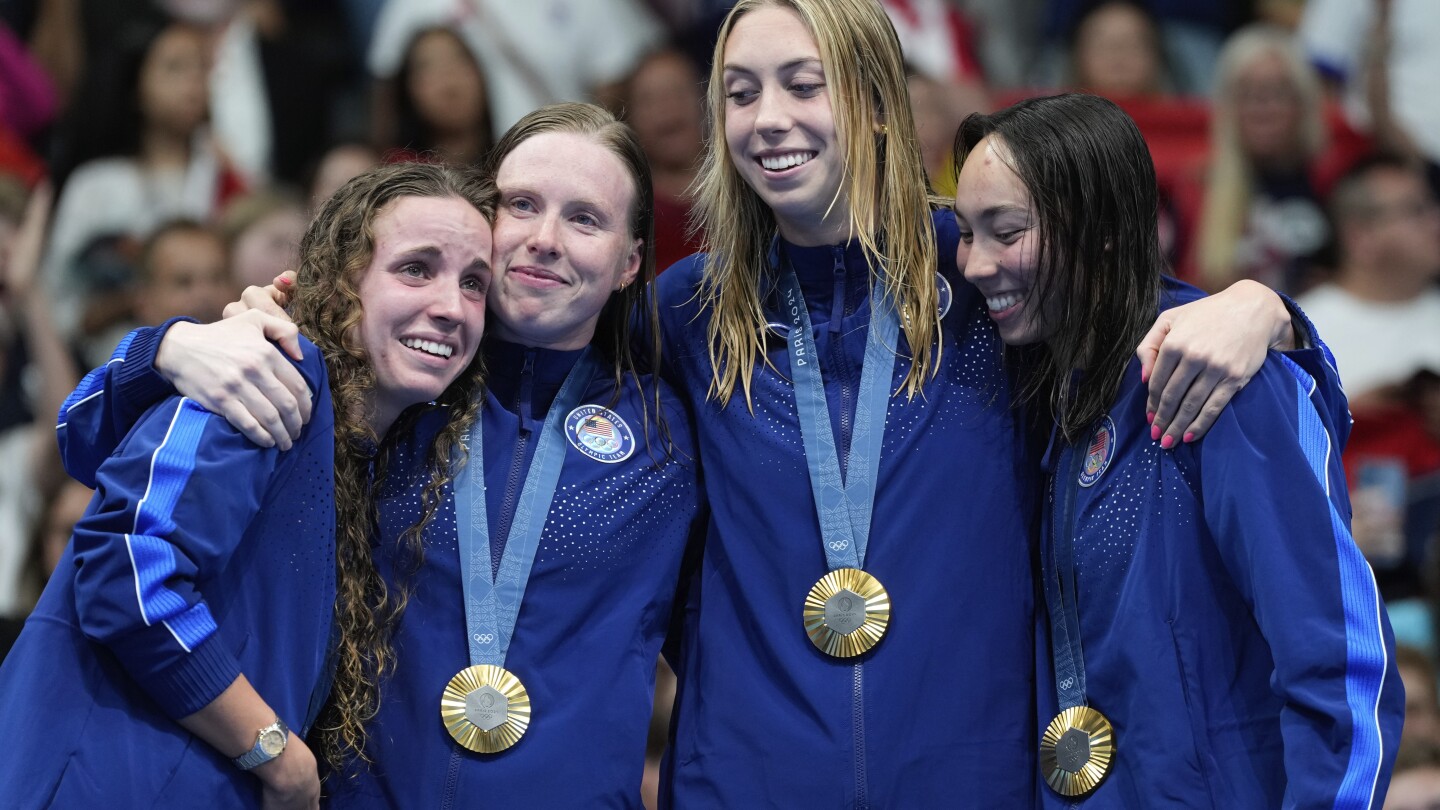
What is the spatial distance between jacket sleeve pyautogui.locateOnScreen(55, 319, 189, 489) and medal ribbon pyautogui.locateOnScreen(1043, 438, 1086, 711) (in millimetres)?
1771

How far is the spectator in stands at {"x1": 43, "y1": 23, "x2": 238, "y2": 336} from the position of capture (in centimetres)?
744

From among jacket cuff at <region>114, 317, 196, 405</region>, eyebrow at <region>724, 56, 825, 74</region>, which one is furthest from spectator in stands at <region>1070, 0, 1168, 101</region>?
jacket cuff at <region>114, 317, 196, 405</region>

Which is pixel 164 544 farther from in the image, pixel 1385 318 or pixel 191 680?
pixel 1385 318

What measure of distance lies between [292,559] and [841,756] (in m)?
1.15

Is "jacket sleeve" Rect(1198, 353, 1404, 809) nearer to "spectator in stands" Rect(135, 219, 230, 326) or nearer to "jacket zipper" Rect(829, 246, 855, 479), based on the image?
"jacket zipper" Rect(829, 246, 855, 479)

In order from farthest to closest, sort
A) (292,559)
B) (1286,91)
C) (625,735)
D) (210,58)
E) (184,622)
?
(210,58) < (1286,91) < (625,735) < (292,559) < (184,622)

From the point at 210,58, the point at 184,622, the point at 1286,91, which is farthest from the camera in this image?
the point at 210,58

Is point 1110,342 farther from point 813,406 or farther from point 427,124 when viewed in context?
point 427,124

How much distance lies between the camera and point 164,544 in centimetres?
270

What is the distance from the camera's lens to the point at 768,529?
10.9 ft

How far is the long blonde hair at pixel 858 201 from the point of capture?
11.2 feet

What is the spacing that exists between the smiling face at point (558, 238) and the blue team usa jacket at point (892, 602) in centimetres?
39

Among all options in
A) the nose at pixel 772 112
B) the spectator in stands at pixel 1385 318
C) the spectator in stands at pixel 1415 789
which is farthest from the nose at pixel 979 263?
the spectator in stands at pixel 1385 318

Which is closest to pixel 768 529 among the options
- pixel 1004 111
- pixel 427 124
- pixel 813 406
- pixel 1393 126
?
pixel 813 406
